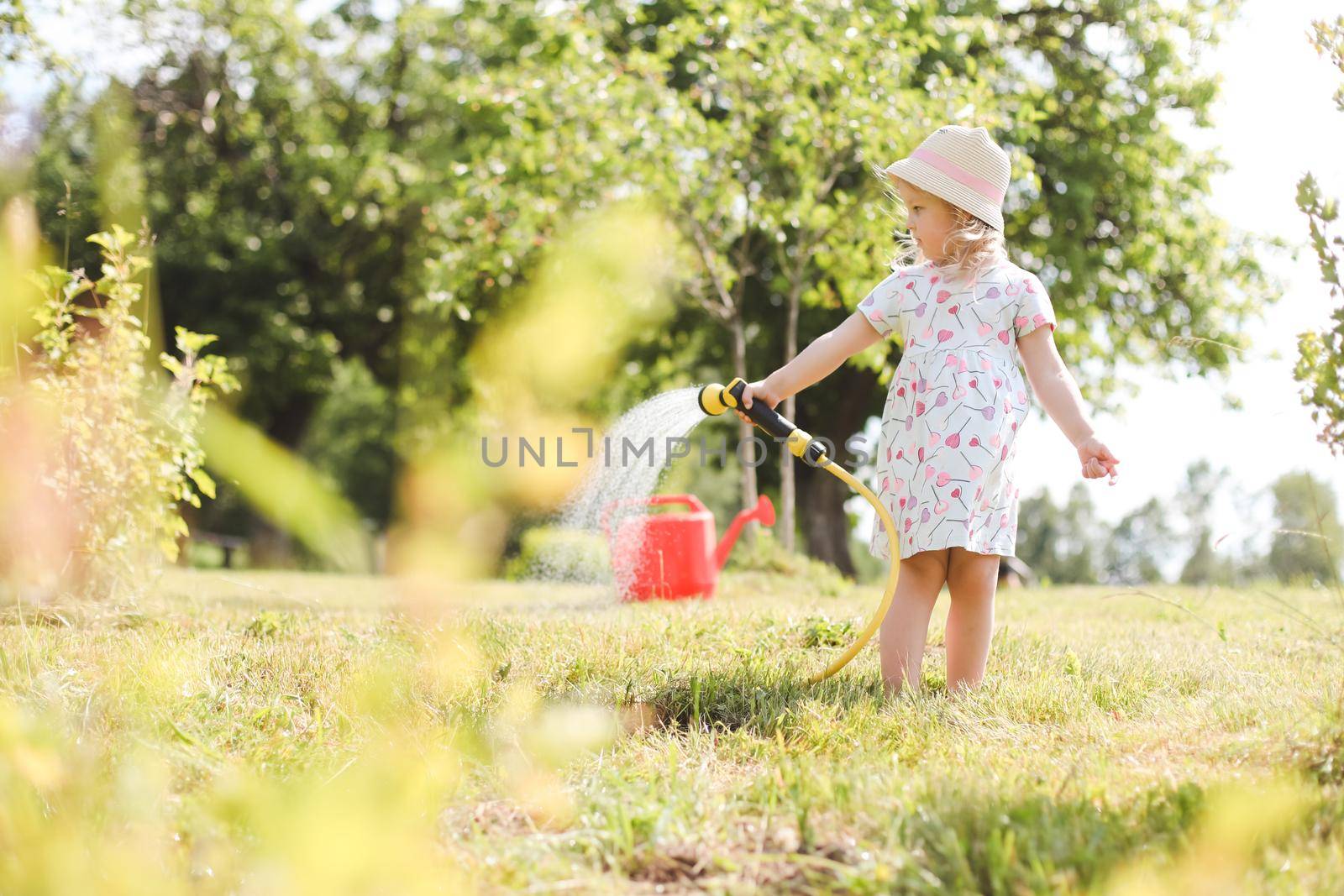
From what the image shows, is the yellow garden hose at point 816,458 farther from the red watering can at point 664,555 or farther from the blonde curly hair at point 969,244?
the red watering can at point 664,555

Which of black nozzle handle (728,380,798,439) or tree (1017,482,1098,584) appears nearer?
black nozzle handle (728,380,798,439)

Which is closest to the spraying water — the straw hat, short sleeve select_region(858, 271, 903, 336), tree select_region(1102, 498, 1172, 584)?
short sleeve select_region(858, 271, 903, 336)

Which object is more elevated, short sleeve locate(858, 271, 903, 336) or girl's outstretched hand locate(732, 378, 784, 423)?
short sleeve locate(858, 271, 903, 336)

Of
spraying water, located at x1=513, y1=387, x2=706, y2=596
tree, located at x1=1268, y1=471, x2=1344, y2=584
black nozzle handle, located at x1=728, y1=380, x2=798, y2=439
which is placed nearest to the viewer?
tree, located at x1=1268, y1=471, x2=1344, y2=584

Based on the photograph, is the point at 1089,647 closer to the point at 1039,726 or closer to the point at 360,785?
the point at 1039,726

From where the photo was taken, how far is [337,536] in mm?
24141

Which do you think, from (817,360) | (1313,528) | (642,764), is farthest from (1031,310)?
(1313,528)

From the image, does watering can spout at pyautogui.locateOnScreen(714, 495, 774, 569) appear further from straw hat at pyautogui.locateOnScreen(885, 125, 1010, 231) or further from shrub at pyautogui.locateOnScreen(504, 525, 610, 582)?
straw hat at pyautogui.locateOnScreen(885, 125, 1010, 231)

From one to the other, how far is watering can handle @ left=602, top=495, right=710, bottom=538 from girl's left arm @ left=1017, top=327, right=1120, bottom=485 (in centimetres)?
208

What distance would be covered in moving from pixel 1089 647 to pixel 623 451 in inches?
108

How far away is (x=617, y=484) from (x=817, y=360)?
105 inches

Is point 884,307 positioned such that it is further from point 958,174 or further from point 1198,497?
point 1198,497

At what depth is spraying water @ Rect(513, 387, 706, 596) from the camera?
388 cm

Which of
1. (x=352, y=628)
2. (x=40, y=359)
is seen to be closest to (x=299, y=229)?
(x=40, y=359)
